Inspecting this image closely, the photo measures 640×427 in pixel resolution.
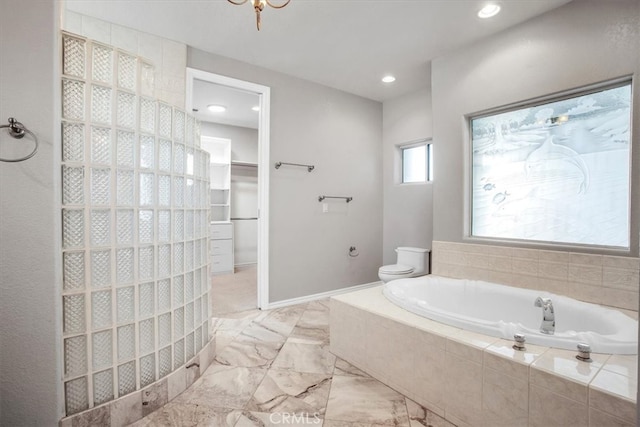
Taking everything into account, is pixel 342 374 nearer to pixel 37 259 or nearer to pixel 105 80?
pixel 37 259

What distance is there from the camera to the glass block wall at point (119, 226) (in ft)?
4.20

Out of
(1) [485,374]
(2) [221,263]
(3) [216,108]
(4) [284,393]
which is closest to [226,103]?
(3) [216,108]

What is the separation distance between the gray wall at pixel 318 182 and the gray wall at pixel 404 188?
Result: 111 millimetres

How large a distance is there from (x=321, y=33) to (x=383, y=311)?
7.37 feet

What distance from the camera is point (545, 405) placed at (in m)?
1.15

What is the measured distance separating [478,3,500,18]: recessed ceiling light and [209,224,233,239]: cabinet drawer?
4.22 meters

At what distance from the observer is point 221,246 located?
4879mm

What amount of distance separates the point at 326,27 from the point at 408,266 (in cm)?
244

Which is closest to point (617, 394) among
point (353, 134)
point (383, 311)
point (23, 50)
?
point (383, 311)

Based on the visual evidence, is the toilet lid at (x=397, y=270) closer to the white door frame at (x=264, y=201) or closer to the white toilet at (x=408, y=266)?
the white toilet at (x=408, y=266)

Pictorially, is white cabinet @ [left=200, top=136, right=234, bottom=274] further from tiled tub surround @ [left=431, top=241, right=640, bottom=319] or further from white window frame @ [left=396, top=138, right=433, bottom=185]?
A: tiled tub surround @ [left=431, top=241, right=640, bottom=319]

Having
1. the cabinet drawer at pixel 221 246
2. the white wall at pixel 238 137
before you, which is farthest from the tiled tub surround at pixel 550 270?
the white wall at pixel 238 137

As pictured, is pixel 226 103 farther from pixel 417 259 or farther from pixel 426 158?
pixel 417 259

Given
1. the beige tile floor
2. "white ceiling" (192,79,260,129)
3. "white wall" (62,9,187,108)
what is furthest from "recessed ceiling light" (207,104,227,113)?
the beige tile floor
